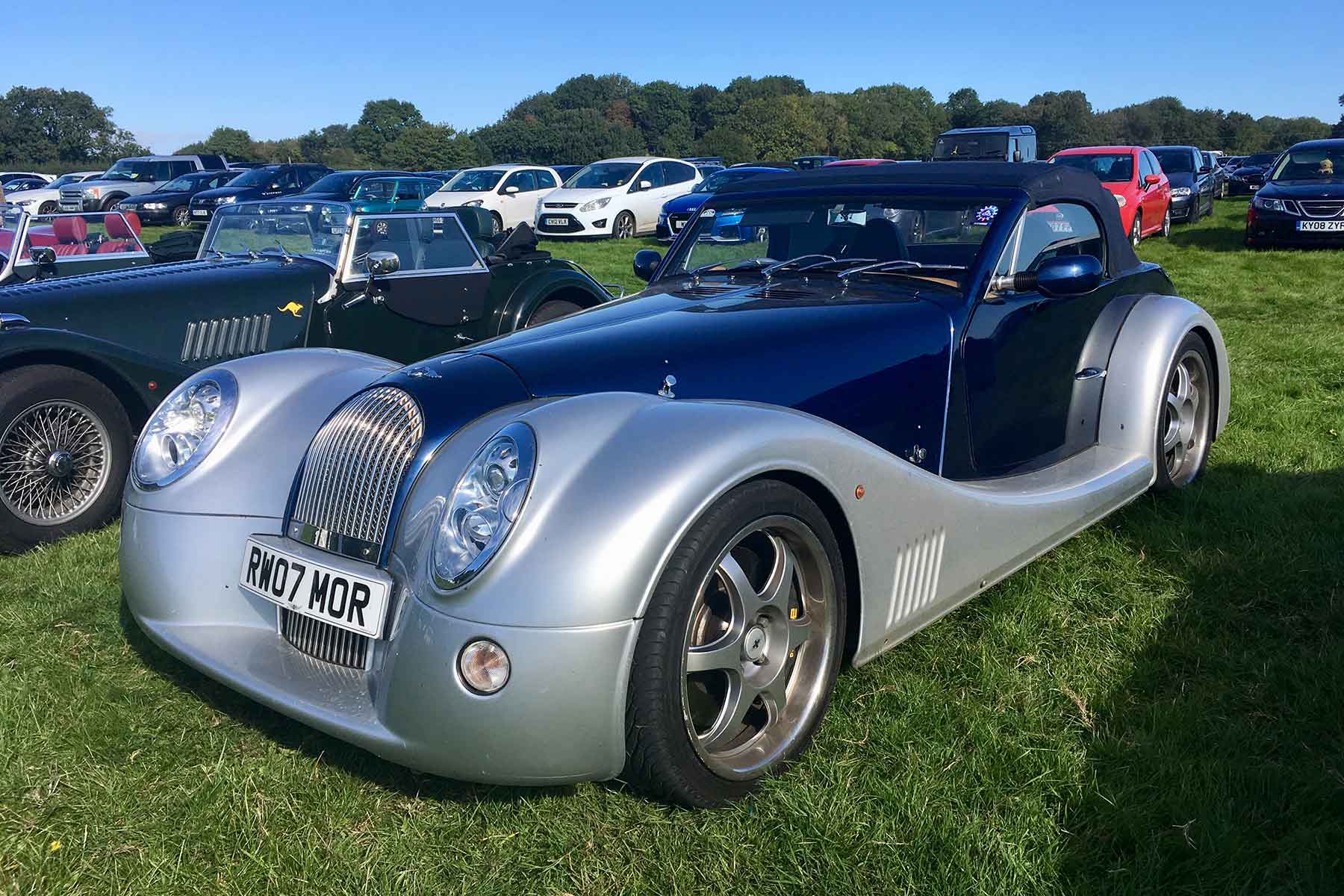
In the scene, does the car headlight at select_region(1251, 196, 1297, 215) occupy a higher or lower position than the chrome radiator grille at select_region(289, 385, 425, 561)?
higher

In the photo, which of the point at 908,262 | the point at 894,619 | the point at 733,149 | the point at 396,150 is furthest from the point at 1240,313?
the point at 396,150

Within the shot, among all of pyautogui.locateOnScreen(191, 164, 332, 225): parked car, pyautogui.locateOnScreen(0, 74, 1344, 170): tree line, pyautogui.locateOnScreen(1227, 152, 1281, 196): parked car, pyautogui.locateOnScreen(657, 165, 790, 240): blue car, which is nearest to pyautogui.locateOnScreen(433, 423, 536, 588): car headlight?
pyautogui.locateOnScreen(657, 165, 790, 240): blue car

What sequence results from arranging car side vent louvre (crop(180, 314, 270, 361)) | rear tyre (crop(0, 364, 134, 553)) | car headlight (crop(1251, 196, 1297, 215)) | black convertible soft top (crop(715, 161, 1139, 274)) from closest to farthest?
1. black convertible soft top (crop(715, 161, 1139, 274))
2. rear tyre (crop(0, 364, 134, 553))
3. car side vent louvre (crop(180, 314, 270, 361))
4. car headlight (crop(1251, 196, 1297, 215))

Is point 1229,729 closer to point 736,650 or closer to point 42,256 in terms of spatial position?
point 736,650

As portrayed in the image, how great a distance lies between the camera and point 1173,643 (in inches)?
127

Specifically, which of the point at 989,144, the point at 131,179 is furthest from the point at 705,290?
the point at 131,179

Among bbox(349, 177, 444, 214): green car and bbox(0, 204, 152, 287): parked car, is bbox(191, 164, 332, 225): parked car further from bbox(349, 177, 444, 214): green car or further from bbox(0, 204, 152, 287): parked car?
bbox(0, 204, 152, 287): parked car

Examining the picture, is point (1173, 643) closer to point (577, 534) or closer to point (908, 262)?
point (908, 262)

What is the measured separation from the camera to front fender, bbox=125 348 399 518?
116 inches

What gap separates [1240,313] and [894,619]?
824 cm

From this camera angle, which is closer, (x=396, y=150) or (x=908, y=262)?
(x=908, y=262)

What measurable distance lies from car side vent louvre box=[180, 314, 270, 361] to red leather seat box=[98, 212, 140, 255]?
1.71 m

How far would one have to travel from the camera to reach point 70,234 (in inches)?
257

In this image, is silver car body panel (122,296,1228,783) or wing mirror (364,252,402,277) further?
wing mirror (364,252,402,277)
